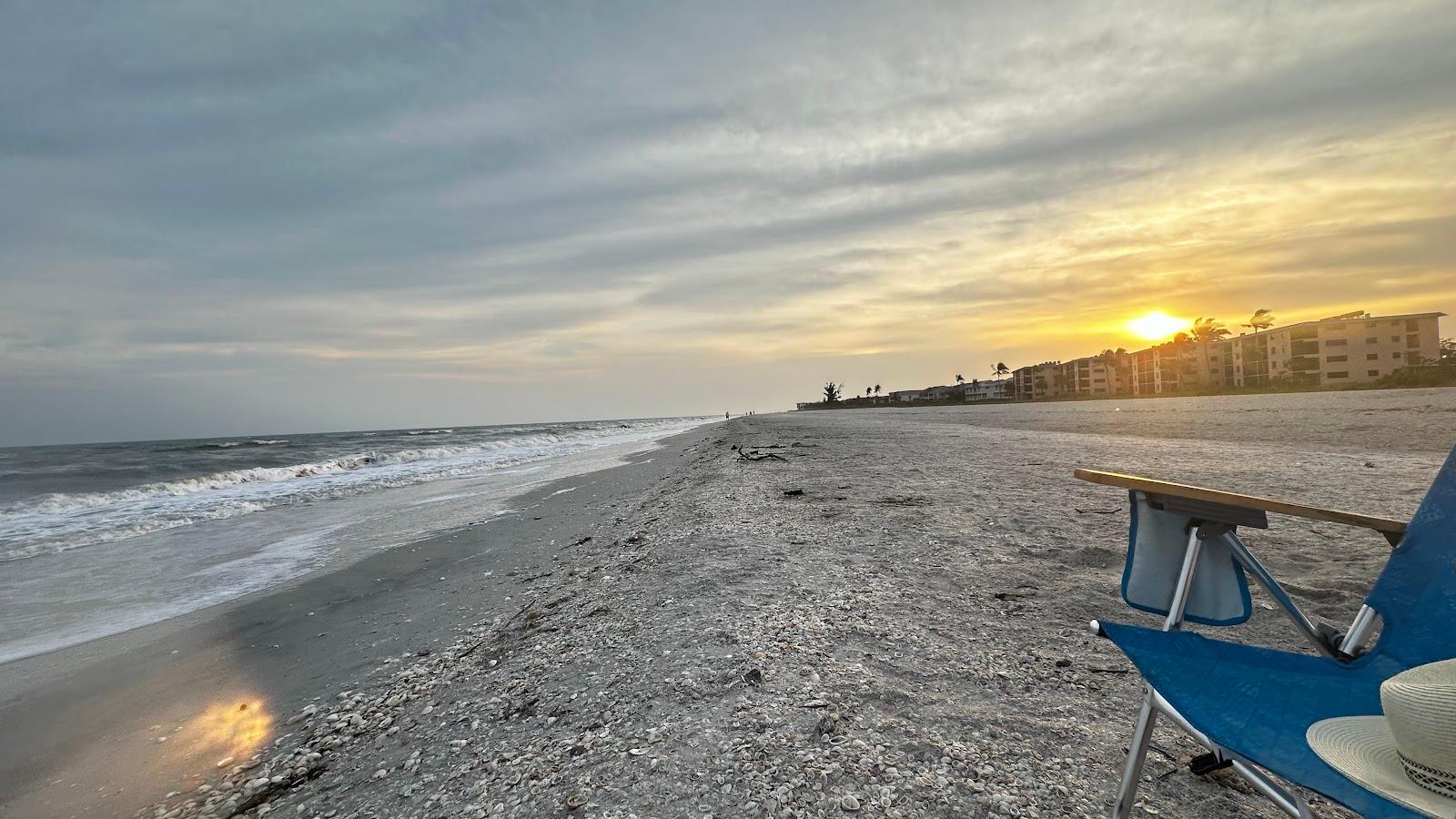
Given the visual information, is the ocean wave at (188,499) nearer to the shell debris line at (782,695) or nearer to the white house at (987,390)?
the shell debris line at (782,695)

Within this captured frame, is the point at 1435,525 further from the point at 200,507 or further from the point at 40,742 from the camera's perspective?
the point at 200,507

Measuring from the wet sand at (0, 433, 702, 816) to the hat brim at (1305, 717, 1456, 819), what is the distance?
4.14 m

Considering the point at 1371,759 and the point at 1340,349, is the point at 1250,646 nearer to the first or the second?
the point at 1371,759

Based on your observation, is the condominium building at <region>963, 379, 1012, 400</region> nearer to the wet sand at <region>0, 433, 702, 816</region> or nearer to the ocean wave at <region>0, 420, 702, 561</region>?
the ocean wave at <region>0, 420, 702, 561</region>

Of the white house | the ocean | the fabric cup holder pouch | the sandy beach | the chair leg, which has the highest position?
the white house

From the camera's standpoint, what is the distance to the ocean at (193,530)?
21.1 ft

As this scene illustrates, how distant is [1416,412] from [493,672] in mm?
27212

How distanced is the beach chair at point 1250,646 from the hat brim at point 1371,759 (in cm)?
3

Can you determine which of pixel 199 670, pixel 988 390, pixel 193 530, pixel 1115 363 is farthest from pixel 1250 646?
pixel 988 390

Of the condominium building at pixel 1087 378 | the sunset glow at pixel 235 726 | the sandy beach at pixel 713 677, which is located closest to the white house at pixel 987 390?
the condominium building at pixel 1087 378

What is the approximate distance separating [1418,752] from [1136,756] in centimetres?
63

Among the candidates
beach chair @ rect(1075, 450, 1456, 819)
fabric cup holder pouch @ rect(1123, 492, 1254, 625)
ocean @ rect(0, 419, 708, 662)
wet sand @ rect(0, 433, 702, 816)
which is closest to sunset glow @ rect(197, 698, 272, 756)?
wet sand @ rect(0, 433, 702, 816)

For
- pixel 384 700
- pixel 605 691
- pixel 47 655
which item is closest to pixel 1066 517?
pixel 605 691

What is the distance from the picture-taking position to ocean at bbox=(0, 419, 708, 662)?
644 cm
